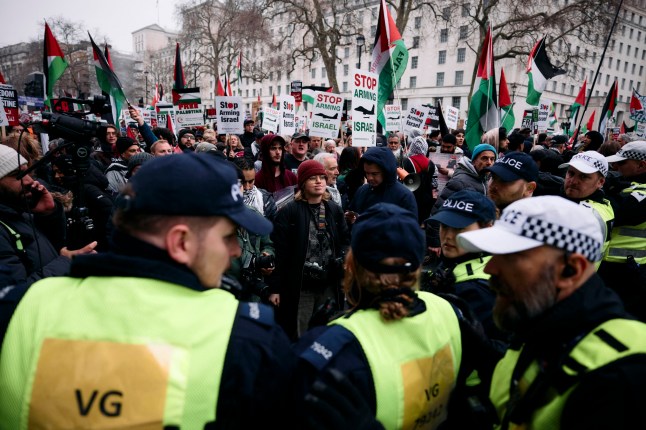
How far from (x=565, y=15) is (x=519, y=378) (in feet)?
99.8

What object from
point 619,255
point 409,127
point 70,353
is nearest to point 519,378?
point 70,353

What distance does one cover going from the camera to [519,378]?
1410 millimetres

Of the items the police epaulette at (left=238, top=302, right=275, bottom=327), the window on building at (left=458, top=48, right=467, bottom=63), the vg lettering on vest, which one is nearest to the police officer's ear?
the police epaulette at (left=238, top=302, right=275, bottom=327)

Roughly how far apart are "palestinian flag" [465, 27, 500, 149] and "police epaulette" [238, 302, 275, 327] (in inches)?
254

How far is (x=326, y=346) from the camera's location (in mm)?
1405

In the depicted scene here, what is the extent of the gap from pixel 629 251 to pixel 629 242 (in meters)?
0.08

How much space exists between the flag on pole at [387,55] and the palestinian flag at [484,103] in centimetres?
157

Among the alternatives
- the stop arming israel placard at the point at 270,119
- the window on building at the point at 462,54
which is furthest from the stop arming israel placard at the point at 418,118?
the window on building at the point at 462,54

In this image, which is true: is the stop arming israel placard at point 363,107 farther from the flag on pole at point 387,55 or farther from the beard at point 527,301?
the beard at point 527,301

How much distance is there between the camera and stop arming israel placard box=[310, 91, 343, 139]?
21.8ft

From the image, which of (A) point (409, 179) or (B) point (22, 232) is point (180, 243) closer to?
(B) point (22, 232)

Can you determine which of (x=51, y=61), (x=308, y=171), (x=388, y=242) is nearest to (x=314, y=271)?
(x=308, y=171)

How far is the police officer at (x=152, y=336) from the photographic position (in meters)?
1.07

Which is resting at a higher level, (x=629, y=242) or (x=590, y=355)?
(x=590, y=355)
